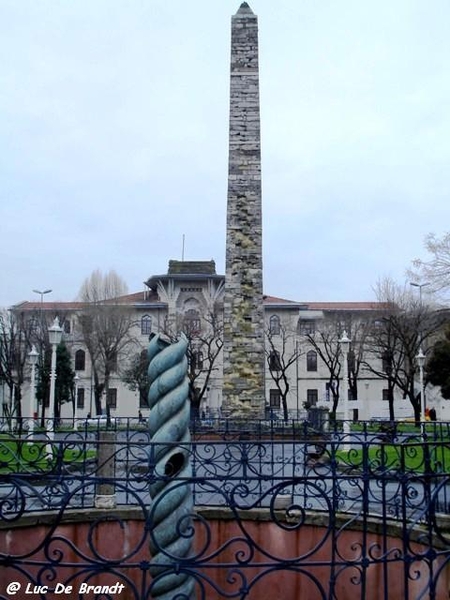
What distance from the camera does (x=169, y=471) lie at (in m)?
4.35

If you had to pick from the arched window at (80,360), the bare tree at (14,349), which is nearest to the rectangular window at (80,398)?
the arched window at (80,360)

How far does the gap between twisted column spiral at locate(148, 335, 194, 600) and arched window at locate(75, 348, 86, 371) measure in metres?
51.8

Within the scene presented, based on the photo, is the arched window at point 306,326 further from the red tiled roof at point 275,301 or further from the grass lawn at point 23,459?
the grass lawn at point 23,459

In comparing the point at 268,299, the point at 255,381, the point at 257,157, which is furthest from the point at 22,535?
the point at 268,299

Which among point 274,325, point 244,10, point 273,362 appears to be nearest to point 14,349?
point 273,362

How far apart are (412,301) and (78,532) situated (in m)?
38.6

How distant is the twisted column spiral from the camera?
4020 millimetres

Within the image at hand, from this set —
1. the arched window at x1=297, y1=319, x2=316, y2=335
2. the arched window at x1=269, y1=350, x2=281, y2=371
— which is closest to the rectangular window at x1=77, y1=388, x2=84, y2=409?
the arched window at x1=269, y1=350, x2=281, y2=371

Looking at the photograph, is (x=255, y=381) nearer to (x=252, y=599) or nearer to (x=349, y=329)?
(x=252, y=599)

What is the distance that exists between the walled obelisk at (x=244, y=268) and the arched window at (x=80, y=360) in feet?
122

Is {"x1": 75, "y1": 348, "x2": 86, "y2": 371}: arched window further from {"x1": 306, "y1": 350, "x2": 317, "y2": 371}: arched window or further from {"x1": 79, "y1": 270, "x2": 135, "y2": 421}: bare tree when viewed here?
{"x1": 306, "y1": 350, "x2": 317, "y2": 371}: arched window

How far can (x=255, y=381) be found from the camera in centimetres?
1948

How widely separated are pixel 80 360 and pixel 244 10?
39.7m

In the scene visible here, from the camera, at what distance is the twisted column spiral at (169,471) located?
4020 millimetres
